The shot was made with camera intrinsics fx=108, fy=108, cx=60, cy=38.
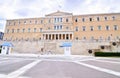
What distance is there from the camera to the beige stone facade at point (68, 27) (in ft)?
137

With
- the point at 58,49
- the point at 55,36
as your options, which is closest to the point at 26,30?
the point at 55,36

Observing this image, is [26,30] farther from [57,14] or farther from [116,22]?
[116,22]

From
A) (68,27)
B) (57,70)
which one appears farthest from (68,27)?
(57,70)

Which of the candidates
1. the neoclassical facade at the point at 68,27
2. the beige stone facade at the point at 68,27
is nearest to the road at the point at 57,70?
the beige stone facade at the point at 68,27

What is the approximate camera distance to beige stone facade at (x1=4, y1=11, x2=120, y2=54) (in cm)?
4166

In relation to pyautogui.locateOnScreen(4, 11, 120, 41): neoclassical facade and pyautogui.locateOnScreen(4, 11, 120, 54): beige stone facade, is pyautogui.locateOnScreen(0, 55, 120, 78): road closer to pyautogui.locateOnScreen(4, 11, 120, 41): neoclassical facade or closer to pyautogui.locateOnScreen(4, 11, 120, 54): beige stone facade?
pyautogui.locateOnScreen(4, 11, 120, 54): beige stone facade

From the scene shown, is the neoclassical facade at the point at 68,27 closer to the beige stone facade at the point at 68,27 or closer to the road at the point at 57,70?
the beige stone facade at the point at 68,27

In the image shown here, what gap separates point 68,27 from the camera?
44844 mm

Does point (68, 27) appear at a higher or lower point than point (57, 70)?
higher

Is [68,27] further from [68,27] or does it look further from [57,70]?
[57,70]

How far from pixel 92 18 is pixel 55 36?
55.0ft

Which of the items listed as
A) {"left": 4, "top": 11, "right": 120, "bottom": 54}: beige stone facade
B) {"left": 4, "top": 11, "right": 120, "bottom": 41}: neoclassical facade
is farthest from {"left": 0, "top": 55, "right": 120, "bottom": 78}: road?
{"left": 4, "top": 11, "right": 120, "bottom": 41}: neoclassical facade

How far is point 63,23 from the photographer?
4556 cm

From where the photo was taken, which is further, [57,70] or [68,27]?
[68,27]
